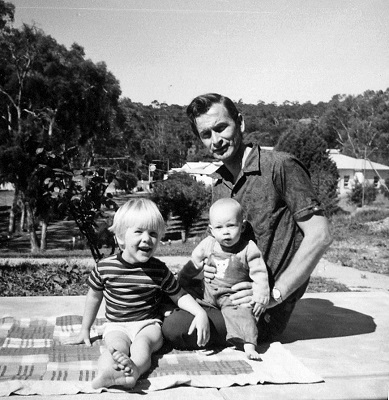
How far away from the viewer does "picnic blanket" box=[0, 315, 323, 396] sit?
88.0 inches

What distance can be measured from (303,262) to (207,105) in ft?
3.42

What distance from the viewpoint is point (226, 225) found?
276cm

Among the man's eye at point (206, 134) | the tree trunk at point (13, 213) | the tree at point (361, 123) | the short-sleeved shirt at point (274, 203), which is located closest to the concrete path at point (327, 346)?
the short-sleeved shirt at point (274, 203)

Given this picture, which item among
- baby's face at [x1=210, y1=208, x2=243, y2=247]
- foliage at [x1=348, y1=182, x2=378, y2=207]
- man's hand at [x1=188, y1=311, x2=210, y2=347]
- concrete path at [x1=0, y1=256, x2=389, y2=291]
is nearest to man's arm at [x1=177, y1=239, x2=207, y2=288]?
baby's face at [x1=210, y1=208, x2=243, y2=247]

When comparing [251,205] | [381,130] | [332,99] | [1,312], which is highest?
[332,99]

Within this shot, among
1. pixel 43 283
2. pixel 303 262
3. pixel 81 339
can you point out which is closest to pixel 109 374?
pixel 81 339

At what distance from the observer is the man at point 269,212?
109 inches

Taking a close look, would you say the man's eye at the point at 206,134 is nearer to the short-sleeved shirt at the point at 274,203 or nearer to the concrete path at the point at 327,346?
the short-sleeved shirt at the point at 274,203

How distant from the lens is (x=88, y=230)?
6047 mm

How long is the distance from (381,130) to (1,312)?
5080 centimetres

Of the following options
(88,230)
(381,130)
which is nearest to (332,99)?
(381,130)

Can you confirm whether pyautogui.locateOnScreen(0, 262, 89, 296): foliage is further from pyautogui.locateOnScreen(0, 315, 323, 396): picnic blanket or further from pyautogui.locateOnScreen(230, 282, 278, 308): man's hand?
pyautogui.locateOnScreen(230, 282, 278, 308): man's hand

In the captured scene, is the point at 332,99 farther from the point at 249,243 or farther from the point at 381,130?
the point at 249,243

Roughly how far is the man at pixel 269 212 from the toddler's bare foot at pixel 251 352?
0.61ft
